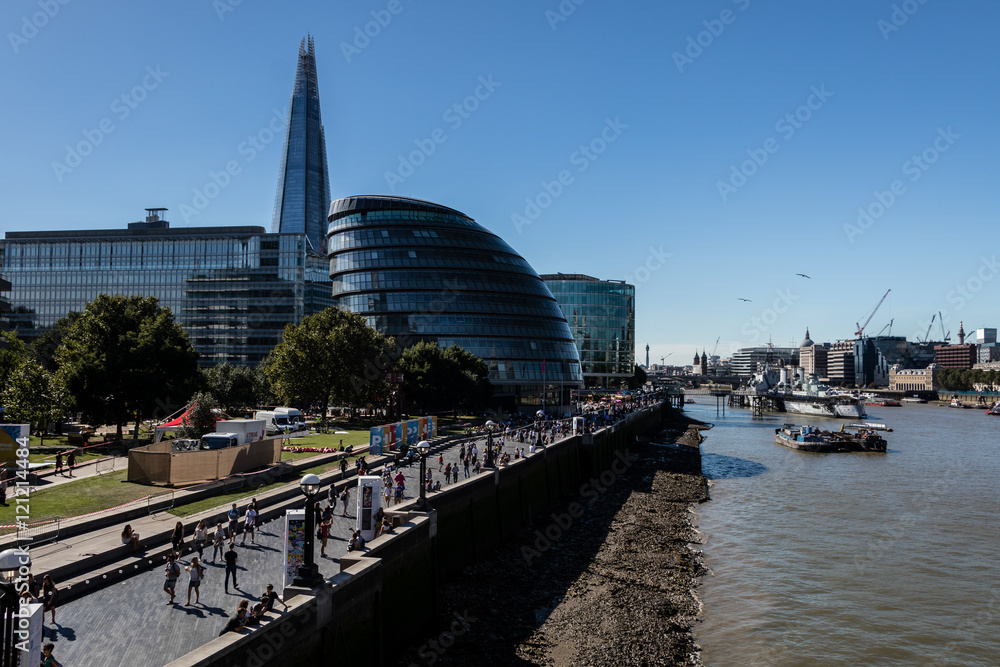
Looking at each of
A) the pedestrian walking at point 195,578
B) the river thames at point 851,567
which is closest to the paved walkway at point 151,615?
the pedestrian walking at point 195,578

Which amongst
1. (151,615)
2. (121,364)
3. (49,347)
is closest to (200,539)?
(151,615)

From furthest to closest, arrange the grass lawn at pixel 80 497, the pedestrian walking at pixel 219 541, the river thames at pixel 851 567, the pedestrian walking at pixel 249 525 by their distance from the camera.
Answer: the grass lawn at pixel 80 497 → the pedestrian walking at pixel 249 525 → the river thames at pixel 851 567 → the pedestrian walking at pixel 219 541

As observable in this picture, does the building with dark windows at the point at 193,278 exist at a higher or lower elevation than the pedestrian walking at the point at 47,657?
higher

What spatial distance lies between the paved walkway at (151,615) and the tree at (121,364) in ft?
90.7

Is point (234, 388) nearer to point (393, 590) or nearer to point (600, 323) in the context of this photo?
point (393, 590)

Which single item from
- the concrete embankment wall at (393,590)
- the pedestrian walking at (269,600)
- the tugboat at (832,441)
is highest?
the pedestrian walking at (269,600)

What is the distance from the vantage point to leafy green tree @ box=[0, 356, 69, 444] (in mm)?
42344

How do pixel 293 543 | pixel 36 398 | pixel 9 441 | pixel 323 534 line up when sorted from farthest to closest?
pixel 36 398, pixel 9 441, pixel 323 534, pixel 293 543

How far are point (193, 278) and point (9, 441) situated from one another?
11028 cm

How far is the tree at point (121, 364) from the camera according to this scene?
4356 centimetres

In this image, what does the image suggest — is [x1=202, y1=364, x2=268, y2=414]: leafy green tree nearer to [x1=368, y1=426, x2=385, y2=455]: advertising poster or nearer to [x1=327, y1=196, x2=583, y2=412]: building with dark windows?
[x1=327, y1=196, x2=583, y2=412]: building with dark windows

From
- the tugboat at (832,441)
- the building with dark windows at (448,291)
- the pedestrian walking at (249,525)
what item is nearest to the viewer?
the pedestrian walking at (249,525)

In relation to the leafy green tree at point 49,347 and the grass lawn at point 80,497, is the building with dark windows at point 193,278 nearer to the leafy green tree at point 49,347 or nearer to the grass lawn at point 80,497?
the leafy green tree at point 49,347

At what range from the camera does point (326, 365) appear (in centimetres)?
6278
